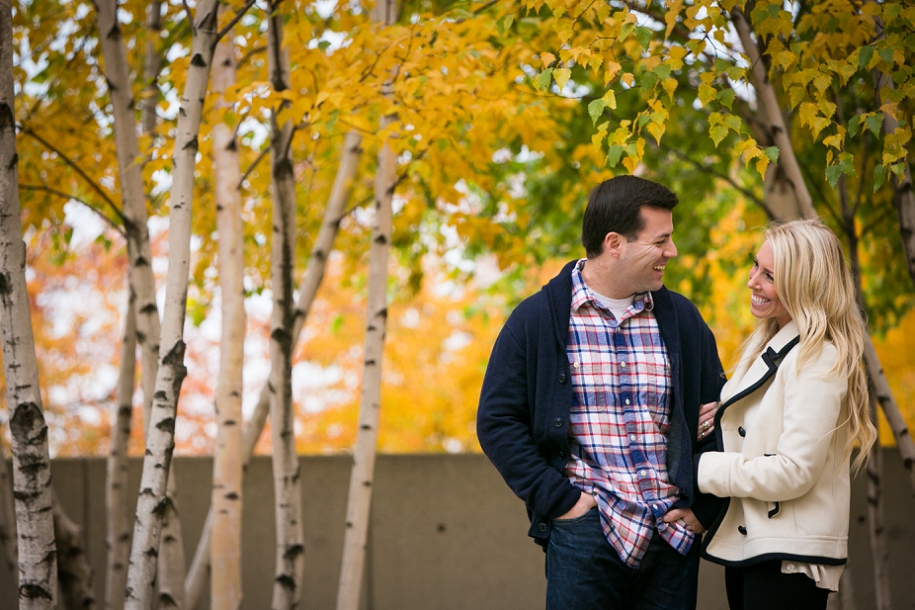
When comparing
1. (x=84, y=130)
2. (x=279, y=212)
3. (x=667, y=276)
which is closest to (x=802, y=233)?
(x=279, y=212)

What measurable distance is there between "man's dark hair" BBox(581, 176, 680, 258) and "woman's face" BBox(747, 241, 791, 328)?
0.32 metres

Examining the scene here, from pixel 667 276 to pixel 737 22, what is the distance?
2.56 m

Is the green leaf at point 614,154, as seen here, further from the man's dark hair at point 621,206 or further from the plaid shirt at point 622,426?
the plaid shirt at point 622,426

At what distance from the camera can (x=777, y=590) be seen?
2.08m

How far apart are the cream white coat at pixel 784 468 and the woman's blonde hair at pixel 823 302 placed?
4 cm

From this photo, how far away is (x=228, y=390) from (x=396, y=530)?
6.72 feet

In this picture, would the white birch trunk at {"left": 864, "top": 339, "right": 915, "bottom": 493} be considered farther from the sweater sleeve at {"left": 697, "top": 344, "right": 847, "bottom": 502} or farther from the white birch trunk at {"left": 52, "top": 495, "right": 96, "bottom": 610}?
the white birch trunk at {"left": 52, "top": 495, "right": 96, "bottom": 610}

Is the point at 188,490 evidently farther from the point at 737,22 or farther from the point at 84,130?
the point at 737,22

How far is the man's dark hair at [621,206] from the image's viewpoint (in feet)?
7.31

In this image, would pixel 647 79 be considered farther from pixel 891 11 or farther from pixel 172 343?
pixel 172 343

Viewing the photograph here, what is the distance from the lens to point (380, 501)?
500cm

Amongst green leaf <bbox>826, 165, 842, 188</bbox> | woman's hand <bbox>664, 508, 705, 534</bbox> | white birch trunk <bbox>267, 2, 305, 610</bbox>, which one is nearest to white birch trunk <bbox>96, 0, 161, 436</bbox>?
white birch trunk <bbox>267, 2, 305, 610</bbox>

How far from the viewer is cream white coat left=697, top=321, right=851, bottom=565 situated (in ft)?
6.66

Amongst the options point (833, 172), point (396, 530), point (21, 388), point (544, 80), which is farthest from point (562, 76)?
point (396, 530)
